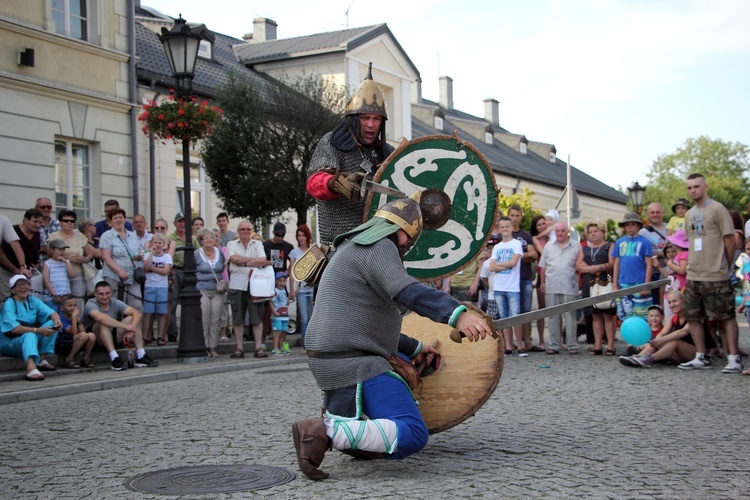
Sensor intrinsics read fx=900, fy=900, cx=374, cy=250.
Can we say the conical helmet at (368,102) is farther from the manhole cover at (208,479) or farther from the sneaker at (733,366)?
the sneaker at (733,366)

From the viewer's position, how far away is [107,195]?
18.2 metres

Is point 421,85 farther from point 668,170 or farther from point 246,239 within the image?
point 246,239

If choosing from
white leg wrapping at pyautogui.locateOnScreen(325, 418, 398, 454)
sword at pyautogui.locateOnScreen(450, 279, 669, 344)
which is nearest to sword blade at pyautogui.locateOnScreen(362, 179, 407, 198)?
sword at pyautogui.locateOnScreen(450, 279, 669, 344)

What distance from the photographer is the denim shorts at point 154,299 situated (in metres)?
12.1

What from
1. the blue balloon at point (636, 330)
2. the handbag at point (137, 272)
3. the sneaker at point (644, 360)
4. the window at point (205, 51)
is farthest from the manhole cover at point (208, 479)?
the window at point (205, 51)

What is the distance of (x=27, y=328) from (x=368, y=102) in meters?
5.67

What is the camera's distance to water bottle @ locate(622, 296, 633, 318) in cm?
1129

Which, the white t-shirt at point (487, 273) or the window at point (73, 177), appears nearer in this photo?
the white t-shirt at point (487, 273)

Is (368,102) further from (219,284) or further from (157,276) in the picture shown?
(157,276)

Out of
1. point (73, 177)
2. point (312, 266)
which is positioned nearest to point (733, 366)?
point (312, 266)

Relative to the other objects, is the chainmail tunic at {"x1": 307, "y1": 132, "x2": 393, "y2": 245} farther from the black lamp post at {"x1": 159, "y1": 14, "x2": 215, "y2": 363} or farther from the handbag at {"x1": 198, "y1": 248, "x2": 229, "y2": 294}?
the handbag at {"x1": 198, "y1": 248, "x2": 229, "y2": 294}

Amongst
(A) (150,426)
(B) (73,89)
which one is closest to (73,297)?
(A) (150,426)

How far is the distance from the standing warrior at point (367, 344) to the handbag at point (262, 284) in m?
7.58

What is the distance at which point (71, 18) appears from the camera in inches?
693
